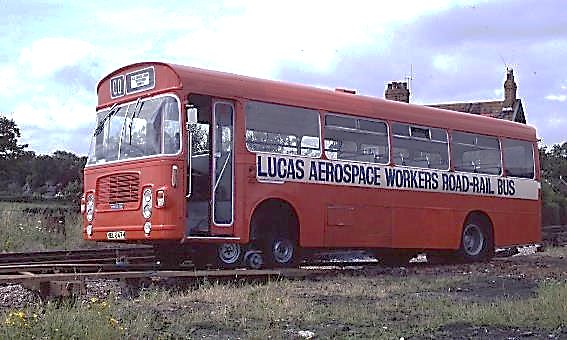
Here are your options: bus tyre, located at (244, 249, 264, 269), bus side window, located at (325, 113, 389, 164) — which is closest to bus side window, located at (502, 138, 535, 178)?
bus side window, located at (325, 113, 389, 164)

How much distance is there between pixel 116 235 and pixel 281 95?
3290 mm

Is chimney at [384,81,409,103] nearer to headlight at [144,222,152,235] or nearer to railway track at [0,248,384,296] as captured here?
railway track at [0,248,384,296]

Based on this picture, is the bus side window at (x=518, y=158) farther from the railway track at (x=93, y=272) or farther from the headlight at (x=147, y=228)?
the headlight at (x=147, y=228)

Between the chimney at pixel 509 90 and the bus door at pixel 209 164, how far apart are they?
118 ft

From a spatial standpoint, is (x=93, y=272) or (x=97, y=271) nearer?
(x=93, y=272)

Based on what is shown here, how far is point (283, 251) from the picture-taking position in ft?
44.3

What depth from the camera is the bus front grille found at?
40.7 ft

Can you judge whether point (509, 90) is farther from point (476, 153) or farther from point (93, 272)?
point (93, 272)

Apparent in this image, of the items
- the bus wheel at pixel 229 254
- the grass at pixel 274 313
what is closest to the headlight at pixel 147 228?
the bus wheel at pixel 229 254

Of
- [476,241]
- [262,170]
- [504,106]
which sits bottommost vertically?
[476,241]

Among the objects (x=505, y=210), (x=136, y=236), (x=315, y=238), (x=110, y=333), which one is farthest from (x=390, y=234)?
(x=110, y=333)

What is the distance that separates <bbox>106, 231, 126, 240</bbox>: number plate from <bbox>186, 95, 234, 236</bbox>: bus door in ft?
3.27

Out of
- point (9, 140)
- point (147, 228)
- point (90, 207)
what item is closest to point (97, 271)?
point (147, 228)

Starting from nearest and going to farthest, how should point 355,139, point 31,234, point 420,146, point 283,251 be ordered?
point 283,251, point 355,139, point 420,146, point 31,234
